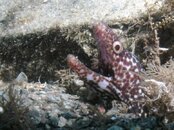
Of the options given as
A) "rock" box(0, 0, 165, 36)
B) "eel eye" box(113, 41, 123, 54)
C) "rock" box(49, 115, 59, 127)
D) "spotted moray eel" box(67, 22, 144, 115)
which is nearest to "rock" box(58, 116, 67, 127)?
"rock" box(49, 115, 59, 127)

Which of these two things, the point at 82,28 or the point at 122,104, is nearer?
the point at 122,104

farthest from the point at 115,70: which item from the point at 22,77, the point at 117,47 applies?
the point at 22,77

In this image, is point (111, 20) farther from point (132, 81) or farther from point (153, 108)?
point (153, 108)

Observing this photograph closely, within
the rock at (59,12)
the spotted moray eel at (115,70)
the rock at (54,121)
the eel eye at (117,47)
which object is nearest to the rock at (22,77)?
the rock at (59,12)

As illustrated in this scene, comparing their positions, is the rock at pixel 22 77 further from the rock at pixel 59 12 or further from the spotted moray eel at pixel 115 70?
the spotted moray eel at pixel 115 70

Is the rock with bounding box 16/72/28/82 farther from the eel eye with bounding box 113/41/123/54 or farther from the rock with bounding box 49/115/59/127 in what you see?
the eel eye with bounding box 113/41/123/54

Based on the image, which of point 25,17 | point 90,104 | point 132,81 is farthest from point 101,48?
point 25,17
